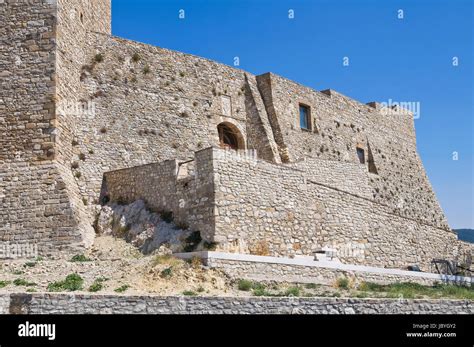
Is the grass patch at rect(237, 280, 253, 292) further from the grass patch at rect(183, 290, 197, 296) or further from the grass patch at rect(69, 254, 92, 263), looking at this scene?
the grass patch at rect(69, 254, 92, 263)

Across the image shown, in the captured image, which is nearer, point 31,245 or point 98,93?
point 31,245

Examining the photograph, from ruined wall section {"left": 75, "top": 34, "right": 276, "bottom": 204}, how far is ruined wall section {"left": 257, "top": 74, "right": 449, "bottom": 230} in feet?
6.15

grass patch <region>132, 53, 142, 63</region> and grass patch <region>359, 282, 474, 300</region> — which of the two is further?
grass patch <region>132, 53, 142, 63</region>

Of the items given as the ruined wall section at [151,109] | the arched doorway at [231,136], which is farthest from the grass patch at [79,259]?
the arched doorway at [231,136]

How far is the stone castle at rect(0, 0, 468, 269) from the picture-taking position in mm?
18984

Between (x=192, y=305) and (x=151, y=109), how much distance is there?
13020mm

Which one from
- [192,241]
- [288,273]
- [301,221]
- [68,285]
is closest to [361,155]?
[301,221]

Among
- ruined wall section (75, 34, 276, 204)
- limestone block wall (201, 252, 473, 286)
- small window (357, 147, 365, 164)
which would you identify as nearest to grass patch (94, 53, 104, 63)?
ruined wall section (75, 34, 276, 204)

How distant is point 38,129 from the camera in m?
19.8

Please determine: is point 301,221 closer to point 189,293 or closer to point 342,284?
point 342,284

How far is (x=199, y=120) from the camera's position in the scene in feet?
85.6

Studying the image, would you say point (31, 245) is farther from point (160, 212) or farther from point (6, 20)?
point (6, 20)
